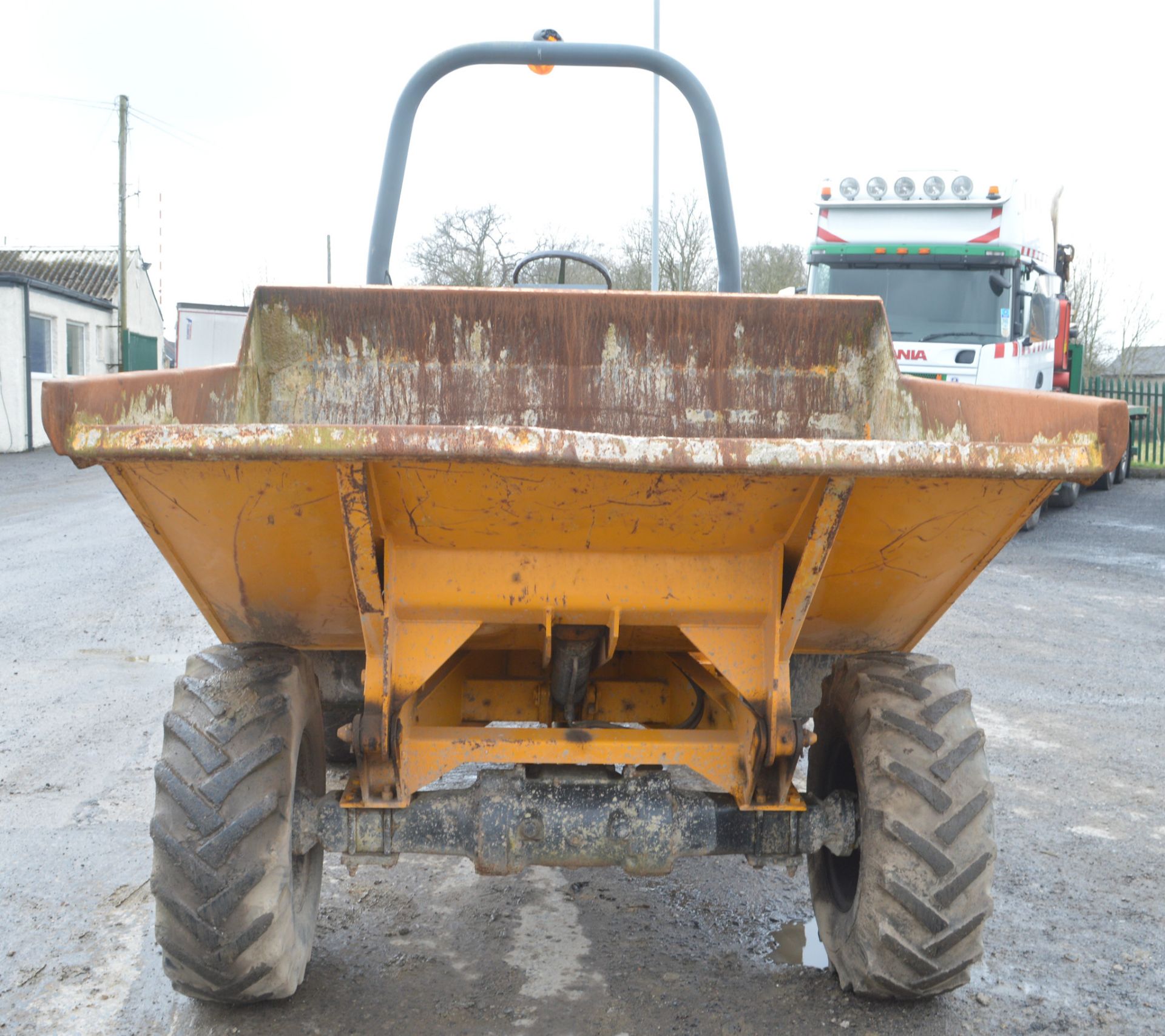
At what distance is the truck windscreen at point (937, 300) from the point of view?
1105 cm

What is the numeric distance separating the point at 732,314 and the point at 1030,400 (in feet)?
2.95

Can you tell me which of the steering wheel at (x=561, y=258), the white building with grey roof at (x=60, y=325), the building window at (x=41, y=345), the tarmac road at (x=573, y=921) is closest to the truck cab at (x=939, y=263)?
the tarmac road at (x=573, y=921)

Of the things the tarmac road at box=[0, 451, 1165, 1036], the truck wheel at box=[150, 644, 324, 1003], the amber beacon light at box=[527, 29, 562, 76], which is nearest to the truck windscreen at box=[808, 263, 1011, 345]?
the tarmac road at box=[0, 451, 1165, 1036]

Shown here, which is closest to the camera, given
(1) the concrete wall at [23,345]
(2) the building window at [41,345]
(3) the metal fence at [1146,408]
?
(3) the metal fence at [1146,408]

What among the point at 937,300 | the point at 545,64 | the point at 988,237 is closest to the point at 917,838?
the point at 545,64

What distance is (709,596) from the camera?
103 inches

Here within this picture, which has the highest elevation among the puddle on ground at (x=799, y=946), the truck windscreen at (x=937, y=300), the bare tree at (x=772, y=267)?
the bare tree at (x=772, y=267)

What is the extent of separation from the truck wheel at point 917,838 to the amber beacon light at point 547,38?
2.23 m

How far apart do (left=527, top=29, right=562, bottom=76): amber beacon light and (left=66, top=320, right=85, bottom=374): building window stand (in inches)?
1018

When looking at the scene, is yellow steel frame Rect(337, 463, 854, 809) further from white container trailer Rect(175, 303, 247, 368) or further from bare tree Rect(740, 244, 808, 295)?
bare tree Rect(740, 244, 808, 295)

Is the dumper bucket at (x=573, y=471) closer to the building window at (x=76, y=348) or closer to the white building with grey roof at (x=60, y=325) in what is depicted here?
the white building with grey roof at (x=60, y=325)

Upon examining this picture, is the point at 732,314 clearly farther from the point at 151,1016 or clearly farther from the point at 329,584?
the point at 151,1016

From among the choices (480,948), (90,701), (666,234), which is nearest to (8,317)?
(666,234)

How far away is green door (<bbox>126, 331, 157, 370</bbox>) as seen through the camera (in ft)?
97.9
